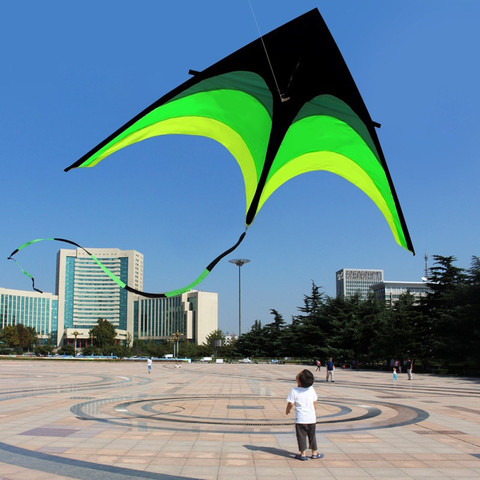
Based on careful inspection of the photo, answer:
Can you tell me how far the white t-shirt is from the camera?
817cm

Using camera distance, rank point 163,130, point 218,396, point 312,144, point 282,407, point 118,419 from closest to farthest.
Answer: point 163,130 < point 312,144 < point 118,419 < point 282,407 < point 218,396

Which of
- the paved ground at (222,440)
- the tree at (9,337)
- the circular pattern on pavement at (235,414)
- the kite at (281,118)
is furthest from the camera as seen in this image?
the tree at (9,337)

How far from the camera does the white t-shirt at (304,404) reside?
26.8 feet

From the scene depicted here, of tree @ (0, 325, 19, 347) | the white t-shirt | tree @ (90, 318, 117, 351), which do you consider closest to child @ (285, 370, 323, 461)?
the white t-shirt

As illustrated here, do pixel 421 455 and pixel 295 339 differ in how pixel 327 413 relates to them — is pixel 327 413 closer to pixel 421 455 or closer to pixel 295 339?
pixel 421 455

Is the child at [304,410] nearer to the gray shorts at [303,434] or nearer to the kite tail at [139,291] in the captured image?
the gray shorts at [303,434]

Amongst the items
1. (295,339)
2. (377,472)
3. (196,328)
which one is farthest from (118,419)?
(196,328)

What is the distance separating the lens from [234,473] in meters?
7.52

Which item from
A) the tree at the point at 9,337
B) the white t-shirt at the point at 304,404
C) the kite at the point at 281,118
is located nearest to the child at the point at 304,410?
the white t-shirt at the point at 304,404

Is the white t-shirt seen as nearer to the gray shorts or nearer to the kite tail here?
the gray shorts

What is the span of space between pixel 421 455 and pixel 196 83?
7.54 meters

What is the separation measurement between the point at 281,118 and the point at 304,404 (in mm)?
4824

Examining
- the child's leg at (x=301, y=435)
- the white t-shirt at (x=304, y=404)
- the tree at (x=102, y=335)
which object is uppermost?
the white t-shirt at (x=304, y=404)

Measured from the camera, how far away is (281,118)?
8523 mm
